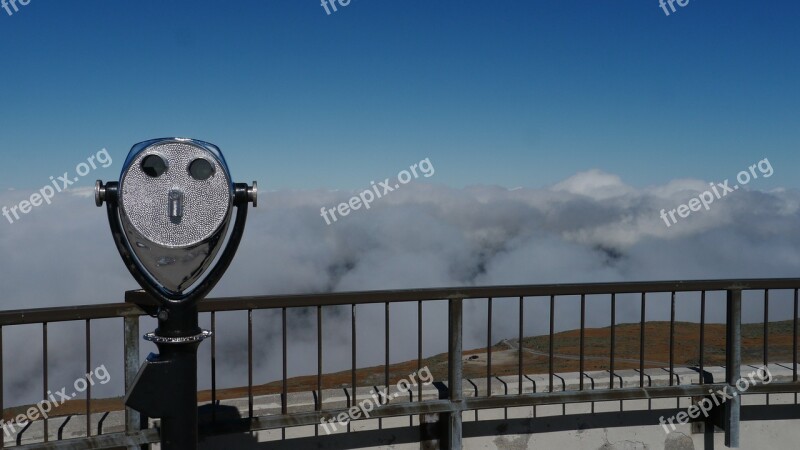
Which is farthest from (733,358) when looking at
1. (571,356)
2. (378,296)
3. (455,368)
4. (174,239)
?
(174,239)

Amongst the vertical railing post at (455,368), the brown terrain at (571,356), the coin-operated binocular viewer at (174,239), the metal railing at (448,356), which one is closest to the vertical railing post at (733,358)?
the metal railing at (448,356)

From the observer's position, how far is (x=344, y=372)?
7.01 meters

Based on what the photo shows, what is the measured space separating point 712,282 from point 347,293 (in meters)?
2.40

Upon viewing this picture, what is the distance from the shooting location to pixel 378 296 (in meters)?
4.12

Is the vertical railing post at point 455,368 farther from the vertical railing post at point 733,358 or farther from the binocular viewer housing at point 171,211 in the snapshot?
the binocular viewer housing at point 171,211

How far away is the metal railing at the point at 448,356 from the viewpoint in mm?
3648

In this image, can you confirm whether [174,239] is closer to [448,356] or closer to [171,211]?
[171,211]

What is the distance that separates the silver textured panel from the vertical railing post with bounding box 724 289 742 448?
12.1 ft

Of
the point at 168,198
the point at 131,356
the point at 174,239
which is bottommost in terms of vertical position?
the point at 131,356

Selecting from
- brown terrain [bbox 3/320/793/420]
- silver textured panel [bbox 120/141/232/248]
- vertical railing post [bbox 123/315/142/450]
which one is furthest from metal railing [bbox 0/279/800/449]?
silver textured panel [bbox 120/141/232/248]

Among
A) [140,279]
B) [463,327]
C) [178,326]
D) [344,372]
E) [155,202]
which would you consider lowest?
[344,372]

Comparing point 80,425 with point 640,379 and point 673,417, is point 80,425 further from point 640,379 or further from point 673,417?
point 673,417

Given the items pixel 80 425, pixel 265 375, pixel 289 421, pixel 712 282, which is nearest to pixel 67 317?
pixel 80 425

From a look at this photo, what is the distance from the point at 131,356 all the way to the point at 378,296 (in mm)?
1345
